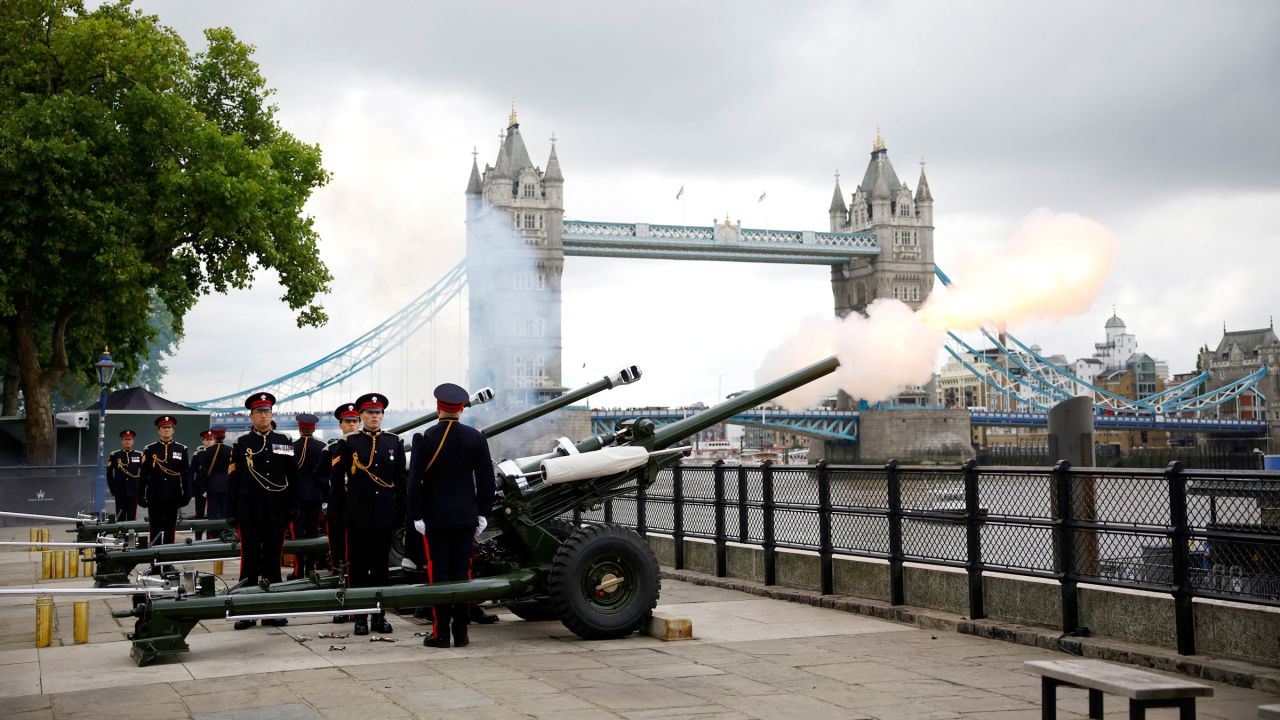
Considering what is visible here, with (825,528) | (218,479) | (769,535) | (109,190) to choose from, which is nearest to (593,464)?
(825,528)

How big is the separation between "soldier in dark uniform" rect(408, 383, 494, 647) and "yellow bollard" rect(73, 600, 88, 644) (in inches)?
101

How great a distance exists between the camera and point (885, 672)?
7520mm

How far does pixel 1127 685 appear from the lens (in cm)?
490

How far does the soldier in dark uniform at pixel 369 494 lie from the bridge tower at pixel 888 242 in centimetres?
10826

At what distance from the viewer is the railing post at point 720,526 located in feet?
41.9

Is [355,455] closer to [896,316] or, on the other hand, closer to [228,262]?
[896,316]

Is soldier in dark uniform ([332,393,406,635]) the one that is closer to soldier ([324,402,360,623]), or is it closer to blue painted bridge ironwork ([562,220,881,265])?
soldier ([324,402,360,623])

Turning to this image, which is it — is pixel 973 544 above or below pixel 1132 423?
below

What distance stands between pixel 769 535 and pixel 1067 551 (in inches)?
158

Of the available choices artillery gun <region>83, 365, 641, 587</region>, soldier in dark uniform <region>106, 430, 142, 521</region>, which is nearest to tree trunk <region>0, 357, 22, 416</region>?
soldier in dark uniform <region>106, 430, 142, 521</region>

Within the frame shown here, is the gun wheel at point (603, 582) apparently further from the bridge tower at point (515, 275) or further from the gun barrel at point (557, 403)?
the bridge tower at point (515, 275)

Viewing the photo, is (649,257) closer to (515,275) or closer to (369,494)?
(515,275)

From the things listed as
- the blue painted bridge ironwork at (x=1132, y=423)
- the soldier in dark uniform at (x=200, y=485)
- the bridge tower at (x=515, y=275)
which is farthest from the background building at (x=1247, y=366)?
the soldier in dark uniform at (x=200, y=485)

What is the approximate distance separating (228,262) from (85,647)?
2222 cm
